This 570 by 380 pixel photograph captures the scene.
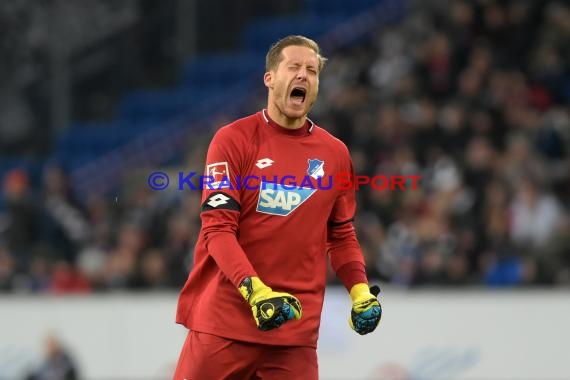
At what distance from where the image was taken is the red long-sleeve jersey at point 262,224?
5.88 meters

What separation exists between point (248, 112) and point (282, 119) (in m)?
11.4

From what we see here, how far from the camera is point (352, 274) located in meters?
6.26

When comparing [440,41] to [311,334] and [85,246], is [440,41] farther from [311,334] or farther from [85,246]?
[311,334]

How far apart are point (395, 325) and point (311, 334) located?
6.46 m

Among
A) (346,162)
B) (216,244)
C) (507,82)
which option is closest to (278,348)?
(216,244)

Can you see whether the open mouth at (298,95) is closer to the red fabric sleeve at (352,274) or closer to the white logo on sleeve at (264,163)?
Answer: the white logo on sleeve at (264,163)

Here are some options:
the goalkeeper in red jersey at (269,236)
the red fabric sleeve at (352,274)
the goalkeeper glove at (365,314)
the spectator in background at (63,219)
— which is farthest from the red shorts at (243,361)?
the spectator in background at (63,219)

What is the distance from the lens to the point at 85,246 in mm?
15078

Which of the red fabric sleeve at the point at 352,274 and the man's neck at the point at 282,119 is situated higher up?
the man's neck at the point at 282,119

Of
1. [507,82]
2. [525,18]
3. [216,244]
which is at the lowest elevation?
[216,244]

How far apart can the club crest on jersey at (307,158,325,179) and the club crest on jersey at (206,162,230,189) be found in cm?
42

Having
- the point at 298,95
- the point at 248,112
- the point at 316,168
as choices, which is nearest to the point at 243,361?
the point at 316,168

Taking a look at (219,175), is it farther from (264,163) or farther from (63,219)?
(63,219)

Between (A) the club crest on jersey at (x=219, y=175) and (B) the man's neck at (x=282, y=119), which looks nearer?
(A) the club crest on jersey at (x=219, y=175)
